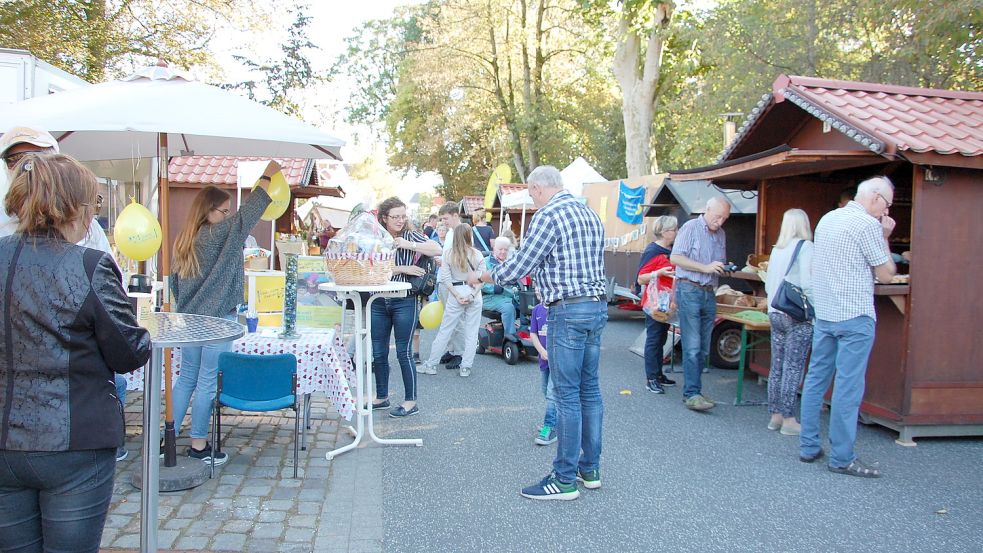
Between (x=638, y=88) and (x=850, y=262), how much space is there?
1729 centimetres

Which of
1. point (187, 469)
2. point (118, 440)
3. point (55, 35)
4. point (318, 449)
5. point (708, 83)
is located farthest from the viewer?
point (708, 83)

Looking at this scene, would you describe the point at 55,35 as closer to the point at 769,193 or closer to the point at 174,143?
the point at 174,143

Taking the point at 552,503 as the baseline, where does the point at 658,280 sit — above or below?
above

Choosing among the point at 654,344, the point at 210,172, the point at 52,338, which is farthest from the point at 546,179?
the point at 210,172

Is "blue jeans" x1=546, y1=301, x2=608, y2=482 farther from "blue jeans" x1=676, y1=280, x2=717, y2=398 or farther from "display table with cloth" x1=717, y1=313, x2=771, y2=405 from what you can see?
"display table with cloth" x1=717, y1=313, x2=771, y2=405

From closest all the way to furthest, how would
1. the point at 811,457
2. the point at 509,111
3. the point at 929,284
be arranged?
the point at 811,457
the point at 929,284
the point at 509,111

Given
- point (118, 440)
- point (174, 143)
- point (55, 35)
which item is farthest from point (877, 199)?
point (55, 35)

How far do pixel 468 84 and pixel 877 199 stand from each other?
27.1m

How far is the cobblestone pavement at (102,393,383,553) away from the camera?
151 inches

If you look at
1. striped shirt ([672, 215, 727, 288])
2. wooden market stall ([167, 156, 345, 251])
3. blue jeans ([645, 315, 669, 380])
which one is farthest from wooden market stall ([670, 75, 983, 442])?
wooden market stall ([167, 156, 345, 251])

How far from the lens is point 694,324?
6879 millimetres

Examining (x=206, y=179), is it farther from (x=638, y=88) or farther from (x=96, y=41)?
(x=638, y=88)

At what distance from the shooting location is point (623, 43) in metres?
21.6

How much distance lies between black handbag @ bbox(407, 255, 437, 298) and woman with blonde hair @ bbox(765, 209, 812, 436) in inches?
110
